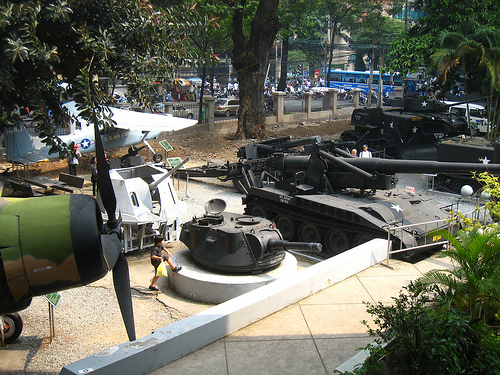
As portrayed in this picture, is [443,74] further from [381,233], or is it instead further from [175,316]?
[175,316]

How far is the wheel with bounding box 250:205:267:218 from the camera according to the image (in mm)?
14203

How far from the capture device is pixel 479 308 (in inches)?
256

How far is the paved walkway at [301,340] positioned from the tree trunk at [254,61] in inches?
702

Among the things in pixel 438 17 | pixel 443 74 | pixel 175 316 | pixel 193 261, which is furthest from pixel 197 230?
pixel 438 17

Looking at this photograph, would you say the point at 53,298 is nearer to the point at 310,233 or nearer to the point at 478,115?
the point at 310,233

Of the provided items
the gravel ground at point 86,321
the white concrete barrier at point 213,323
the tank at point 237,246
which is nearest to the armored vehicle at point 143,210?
the gravel ground at point 86,321

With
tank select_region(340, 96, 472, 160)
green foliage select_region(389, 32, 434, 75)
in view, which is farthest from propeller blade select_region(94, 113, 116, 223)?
green foliage select_region(389, 32, 434, 75)

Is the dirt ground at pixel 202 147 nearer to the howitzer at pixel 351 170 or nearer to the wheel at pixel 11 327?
the howitzer at pixel 351 170

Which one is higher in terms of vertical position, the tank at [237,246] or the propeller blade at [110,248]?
the propeller blade at [110,248]

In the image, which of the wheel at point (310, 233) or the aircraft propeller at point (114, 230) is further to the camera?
the wheel at point (310, 233)

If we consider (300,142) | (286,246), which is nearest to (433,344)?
(286,246)

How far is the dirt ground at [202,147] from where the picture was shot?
21.2 metres

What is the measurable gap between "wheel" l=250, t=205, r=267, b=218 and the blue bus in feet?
129

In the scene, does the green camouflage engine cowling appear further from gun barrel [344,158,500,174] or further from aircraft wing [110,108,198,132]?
aircraft wing [110,108,198,132]
